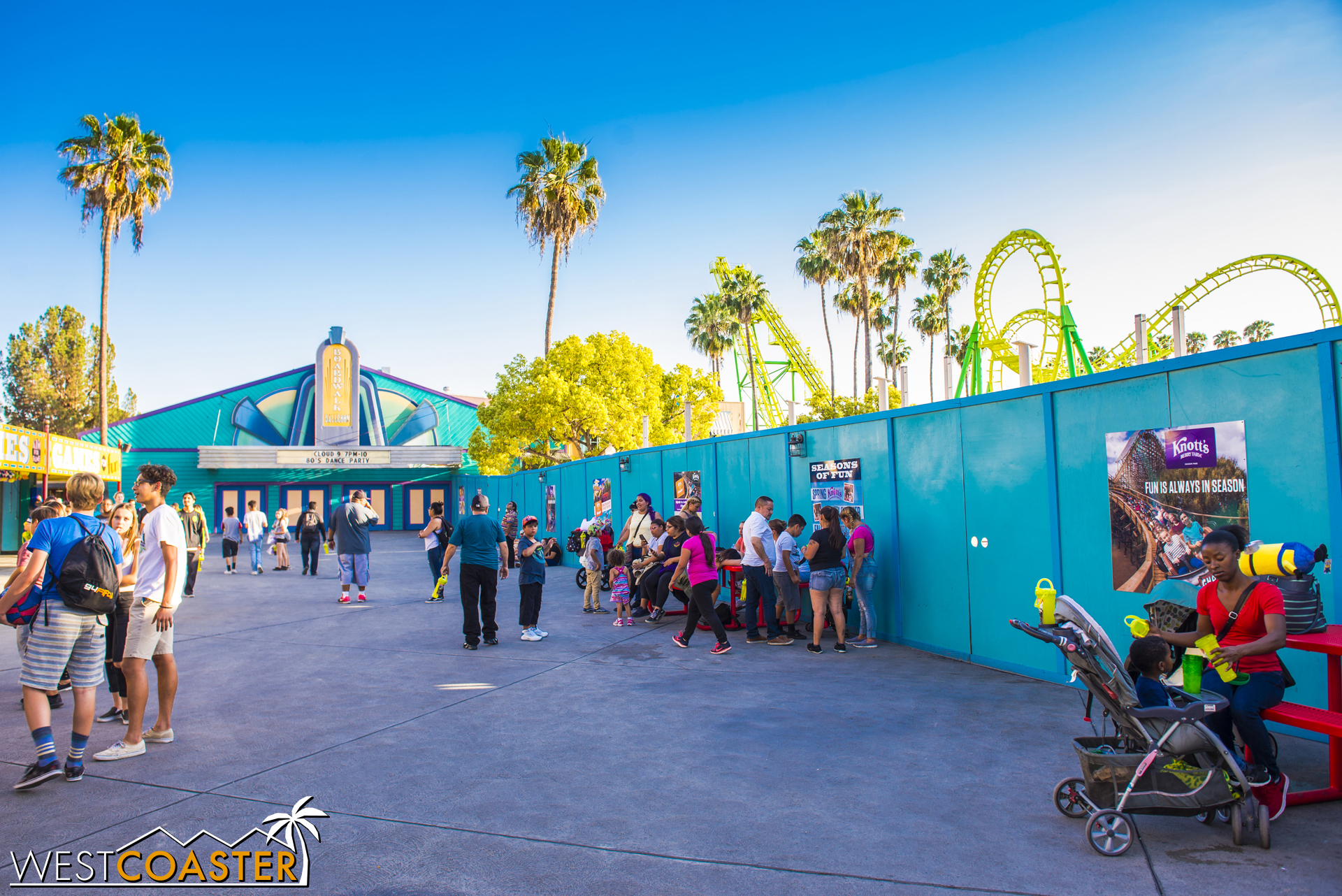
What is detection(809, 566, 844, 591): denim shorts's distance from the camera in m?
8.40

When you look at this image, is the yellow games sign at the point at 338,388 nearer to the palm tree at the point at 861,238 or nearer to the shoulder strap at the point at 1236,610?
the palm tree at the point at 861,238

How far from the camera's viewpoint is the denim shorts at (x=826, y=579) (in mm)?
8398

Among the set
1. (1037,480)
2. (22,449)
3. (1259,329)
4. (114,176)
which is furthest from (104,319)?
(1259,329)

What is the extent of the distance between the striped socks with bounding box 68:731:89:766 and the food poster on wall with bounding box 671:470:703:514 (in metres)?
9.39

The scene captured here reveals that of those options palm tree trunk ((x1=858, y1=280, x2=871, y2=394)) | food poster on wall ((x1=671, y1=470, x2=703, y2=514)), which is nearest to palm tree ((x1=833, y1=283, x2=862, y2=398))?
palm tree trunk ((x1=858, y1=280, x2=871, y2=394))

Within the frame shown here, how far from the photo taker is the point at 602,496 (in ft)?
59.1

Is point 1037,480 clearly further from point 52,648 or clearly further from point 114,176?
point 114,176

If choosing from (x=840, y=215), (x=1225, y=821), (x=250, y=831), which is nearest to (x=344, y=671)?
(x=250, y=831)

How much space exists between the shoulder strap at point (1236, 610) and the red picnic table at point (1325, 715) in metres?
0.23

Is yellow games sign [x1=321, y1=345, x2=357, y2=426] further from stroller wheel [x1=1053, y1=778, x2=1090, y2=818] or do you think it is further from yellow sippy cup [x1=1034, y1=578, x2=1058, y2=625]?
stroller wheel [x1=1053, y1=778, x2=1090, y2=818]

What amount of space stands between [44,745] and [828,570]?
6.55 meters

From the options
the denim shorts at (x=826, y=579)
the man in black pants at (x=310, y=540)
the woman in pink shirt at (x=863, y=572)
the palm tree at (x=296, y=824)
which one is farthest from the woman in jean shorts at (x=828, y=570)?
the man in black pants at (x=310, y=540)

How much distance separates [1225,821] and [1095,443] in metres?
3.34

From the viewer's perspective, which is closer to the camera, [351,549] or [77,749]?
[77,749]
